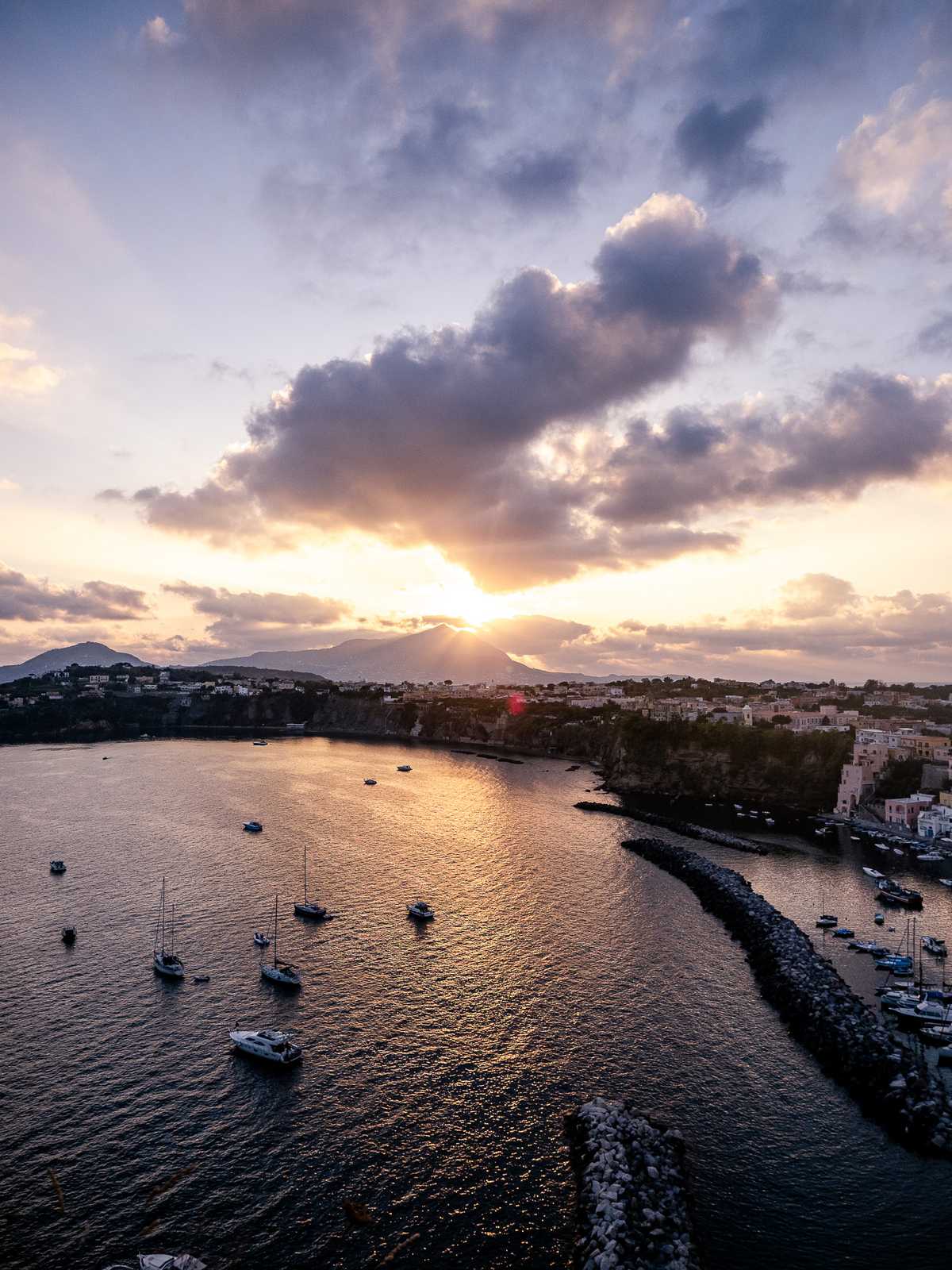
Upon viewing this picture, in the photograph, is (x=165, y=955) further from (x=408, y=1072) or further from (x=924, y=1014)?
(x=924, y=1014)

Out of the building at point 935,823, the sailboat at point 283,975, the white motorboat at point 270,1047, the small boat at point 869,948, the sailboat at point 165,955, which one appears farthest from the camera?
the building at point 935,823

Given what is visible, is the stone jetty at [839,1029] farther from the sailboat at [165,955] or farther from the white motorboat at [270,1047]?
the sailboat at [165,955]

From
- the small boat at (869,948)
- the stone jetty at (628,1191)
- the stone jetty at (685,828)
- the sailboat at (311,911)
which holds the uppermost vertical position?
the sailboat at (311,911)

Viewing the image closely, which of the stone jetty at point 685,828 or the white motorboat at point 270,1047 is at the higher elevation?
the white motorboat at point 270,1047

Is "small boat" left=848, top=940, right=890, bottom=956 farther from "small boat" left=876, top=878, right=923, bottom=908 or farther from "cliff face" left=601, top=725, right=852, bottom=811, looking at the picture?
"cliff face" left=601, top=725, right=852, bottom=811

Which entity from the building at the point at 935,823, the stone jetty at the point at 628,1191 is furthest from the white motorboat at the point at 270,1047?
the building at the point at 935,823

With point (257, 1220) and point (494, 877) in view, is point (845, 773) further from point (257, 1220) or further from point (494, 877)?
point (257, 1220)

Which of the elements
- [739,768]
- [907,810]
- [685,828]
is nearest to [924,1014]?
[685,828]
